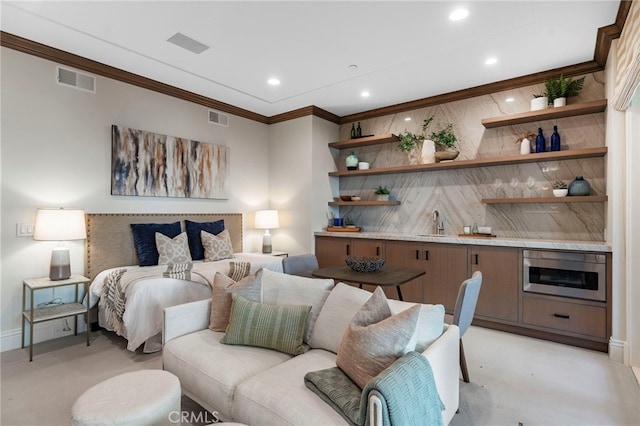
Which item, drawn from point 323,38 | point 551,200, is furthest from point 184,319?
point 551,200

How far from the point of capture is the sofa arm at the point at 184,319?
2217 millimetres

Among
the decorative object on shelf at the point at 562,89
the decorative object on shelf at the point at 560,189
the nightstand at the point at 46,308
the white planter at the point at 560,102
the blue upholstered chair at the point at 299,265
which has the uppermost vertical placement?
the decorative object on shelf at the point at 562,89

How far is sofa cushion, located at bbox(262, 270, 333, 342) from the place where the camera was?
220 cm

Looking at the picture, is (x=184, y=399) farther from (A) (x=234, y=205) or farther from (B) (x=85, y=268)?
(A) (x=234, y=205)

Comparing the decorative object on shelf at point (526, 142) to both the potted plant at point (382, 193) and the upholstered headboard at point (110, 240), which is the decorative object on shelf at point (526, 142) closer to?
the potted plant at point (382, 193)

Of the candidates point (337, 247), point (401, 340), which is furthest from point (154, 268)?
point (401, 340)

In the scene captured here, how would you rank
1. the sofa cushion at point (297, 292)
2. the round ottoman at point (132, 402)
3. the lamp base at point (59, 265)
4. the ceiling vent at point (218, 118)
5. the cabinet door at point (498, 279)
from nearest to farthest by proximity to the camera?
the round ottoman at point (132, 402), the sofa cushion at point (297, 292), the lamp base at point (59, 265), the cabinet door at point (498, 279), the ceiling vent at point (218, 118)

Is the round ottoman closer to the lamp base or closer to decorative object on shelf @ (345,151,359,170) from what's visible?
the lamp base

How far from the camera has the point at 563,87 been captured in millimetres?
3600

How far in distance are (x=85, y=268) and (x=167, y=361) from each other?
83.2 inches

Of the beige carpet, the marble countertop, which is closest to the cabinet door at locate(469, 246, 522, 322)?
the marble countertop

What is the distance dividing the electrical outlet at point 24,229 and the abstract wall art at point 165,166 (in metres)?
0.80

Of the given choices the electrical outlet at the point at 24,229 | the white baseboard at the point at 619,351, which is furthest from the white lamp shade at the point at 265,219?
the white baseboard at the point at 619,351

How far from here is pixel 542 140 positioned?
3.79 m
